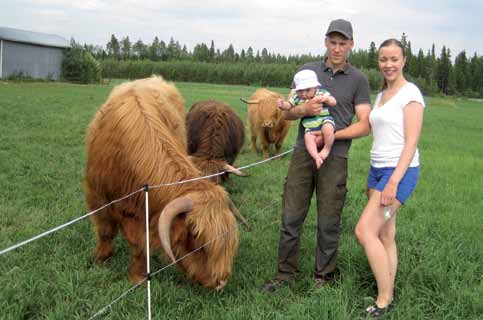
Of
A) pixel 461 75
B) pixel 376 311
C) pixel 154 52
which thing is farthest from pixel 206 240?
pixel 154 52

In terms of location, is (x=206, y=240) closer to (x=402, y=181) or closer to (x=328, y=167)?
(x=328, y=167)

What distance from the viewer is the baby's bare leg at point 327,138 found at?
381cm

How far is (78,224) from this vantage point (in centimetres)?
541

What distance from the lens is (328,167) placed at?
4070 millimetres

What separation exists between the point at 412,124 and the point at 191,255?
6.47 feet

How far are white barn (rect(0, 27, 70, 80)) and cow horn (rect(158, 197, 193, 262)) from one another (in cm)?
3446

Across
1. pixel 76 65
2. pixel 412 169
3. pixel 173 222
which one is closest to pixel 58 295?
pixel 173 222

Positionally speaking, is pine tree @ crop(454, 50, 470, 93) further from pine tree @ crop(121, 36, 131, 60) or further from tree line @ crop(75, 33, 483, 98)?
pine tree @ crop(121, 36, 131, 60)

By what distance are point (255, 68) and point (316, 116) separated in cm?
Result: 8187

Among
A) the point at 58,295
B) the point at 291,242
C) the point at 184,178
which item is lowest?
the point at 58,295

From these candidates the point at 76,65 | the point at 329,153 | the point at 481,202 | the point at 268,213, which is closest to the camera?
the point at 329,153

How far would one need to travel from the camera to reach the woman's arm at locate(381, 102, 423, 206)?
330cm

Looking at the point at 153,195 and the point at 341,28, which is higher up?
the point at 341,28

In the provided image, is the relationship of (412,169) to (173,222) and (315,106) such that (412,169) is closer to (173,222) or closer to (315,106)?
(315,106)
